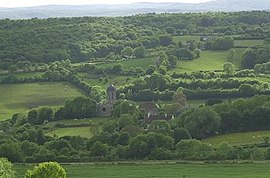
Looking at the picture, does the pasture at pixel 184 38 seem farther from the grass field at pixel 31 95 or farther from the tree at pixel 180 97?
the tree at pixel 180 97

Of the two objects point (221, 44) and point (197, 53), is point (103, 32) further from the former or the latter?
point (197, 53)

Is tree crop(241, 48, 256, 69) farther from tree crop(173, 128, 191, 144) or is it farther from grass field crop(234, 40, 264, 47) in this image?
tree crop(173, 128, 191, 144)

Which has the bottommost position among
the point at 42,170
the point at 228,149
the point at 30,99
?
the point at 30,99

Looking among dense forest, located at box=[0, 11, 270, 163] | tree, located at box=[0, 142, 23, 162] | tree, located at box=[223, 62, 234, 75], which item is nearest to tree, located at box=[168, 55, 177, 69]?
dense forest, located at box=[0, 11, 270, 163]

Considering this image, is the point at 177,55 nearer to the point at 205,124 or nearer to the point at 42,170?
the point at 205,124

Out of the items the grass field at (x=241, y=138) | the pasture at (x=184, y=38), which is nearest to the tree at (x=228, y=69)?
the pasture at (x=184, y=38)

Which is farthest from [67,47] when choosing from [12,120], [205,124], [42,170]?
[42,170]

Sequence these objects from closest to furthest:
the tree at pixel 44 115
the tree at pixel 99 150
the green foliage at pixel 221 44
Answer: the tree at pixel 99 150
the tree at pixel 44 115
the green foliage at pixel 221 44
